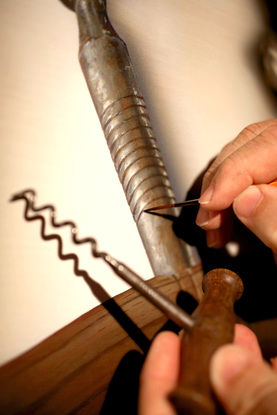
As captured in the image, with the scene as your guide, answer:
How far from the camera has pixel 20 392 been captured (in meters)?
0.47

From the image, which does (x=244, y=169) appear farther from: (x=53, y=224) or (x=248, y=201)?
(x=53, y=224)

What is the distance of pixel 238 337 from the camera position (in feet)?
1.79

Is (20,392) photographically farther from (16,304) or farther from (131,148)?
(131,148)

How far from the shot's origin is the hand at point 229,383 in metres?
0.33

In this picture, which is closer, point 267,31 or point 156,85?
point 156,85

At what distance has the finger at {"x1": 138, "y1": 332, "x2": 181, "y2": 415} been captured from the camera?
0.39 metres

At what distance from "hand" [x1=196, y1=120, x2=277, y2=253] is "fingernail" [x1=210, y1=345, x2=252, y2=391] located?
253 millimetres

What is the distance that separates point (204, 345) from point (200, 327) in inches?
1.1

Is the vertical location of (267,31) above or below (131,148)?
above

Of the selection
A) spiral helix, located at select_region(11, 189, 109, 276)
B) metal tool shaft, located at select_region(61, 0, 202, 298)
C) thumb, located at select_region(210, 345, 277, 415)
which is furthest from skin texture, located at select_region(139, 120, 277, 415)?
spiral helix, located at select_region(11, 189, 109, 276)

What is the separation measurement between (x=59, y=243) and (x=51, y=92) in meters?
0.42

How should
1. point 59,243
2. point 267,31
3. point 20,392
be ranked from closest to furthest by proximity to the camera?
point 20,392 → point 59,243 → point 267,31

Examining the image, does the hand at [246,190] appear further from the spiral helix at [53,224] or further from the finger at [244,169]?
the spiral helix at [53,224]

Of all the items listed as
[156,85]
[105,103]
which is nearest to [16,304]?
[105,103]
